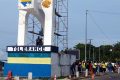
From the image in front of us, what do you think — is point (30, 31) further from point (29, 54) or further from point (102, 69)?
point (102, 69)

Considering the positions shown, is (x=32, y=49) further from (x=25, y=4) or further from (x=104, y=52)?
(x=104, y=52)

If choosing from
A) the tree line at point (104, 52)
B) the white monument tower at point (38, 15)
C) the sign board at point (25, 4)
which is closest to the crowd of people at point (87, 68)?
the white monument tower at point (38, 15)

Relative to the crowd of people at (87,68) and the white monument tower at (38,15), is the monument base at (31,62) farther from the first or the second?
the crowd of people at (87,68)

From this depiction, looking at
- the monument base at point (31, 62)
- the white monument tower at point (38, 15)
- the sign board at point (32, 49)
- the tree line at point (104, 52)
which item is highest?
the white monument tower at point (38, 15)

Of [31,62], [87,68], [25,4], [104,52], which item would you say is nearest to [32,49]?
[31,62]

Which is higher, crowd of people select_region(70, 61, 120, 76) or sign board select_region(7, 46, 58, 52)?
sign board select_region(7, 46, 58, 52)

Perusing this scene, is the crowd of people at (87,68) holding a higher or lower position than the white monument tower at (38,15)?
lower

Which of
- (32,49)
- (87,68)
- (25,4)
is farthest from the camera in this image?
(87,68)

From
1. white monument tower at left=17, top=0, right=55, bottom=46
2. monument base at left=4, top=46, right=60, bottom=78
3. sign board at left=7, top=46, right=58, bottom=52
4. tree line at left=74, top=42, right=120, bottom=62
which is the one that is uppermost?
white monument tower at left=17, top=0, right=55, bottom=46

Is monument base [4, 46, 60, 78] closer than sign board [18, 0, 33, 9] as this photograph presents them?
Yes

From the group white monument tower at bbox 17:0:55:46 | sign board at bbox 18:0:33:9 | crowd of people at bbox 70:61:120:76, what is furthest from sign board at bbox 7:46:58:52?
crowd of people at bbox 70:61:120:76

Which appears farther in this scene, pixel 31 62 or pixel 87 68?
pixel 87 68

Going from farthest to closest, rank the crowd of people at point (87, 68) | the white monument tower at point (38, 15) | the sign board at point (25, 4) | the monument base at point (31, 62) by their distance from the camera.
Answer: the crowd of people at point (87, 68), the white monument tower at point (38, 15), the sign board at point (25, 4), the monument base at point (31, 62)

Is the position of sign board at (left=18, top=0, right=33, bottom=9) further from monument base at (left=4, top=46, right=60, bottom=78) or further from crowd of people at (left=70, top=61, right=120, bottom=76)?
crowd of people at (left=70, top=61, right=120, bottom=76)
